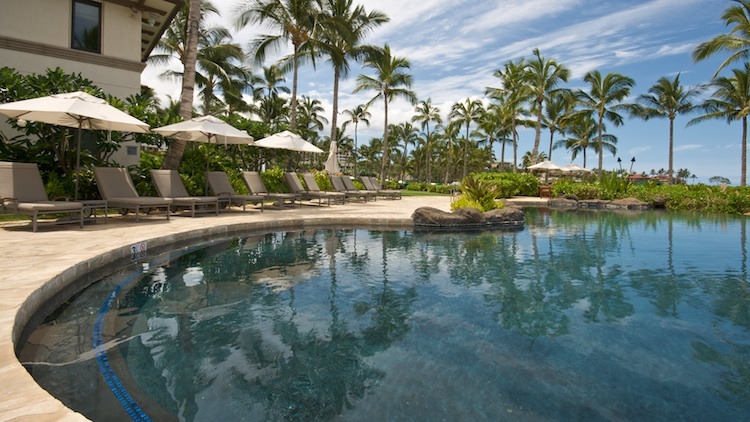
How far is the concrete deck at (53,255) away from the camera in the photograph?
1882 millimetres

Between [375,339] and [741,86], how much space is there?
37160mm

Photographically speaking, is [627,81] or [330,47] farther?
[627,81]

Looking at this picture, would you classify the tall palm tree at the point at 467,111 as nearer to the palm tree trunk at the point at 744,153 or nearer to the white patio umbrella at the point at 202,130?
the palm tree trunk at the point at 744,153

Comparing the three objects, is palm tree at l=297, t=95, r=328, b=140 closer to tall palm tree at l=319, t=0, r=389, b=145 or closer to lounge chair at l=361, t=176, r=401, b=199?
tall palm tree at l=319, t=0, r=389, b=145

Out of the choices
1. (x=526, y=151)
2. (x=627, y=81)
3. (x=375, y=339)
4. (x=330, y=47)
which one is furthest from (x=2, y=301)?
(x=526, y=151)

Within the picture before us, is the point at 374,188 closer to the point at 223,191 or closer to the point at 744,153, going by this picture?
the point at 223,191

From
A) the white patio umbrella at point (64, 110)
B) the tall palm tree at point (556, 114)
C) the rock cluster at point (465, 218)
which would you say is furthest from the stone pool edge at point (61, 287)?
the tall palm tree at point (556, 114)

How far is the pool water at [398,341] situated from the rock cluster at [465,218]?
390 cm

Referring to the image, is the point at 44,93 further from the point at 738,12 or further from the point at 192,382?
the point at 738,12

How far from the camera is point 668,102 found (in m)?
39.7

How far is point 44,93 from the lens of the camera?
31.3ft

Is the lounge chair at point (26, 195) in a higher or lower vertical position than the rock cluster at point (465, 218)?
higher

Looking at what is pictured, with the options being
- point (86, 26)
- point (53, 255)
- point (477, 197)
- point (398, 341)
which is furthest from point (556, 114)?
point (53, 255)

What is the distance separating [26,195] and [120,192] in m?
1.73
